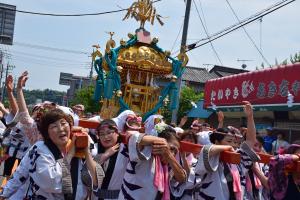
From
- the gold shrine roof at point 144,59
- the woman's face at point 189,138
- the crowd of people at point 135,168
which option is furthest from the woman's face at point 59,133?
the gold shrine roof at point 144,59

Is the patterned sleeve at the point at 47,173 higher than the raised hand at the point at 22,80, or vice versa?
the raised hand at the point at 22,80

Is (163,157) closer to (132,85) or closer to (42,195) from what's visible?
(42,195)

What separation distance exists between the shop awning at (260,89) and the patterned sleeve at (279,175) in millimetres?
9519

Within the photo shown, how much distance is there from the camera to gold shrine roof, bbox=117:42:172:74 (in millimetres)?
9781

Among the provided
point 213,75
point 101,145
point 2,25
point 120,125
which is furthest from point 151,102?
point 213,75

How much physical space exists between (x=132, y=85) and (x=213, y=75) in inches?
1486

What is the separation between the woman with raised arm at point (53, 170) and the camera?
3045 mm

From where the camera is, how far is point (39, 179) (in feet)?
9.98

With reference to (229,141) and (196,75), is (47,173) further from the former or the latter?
(196,75)

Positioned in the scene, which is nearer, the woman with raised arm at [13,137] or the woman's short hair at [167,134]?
the woman's short hair at [167,134]

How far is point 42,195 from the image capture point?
3.11 m

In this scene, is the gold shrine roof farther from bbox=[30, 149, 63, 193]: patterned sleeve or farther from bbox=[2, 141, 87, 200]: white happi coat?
bbox=[30, 149, 63, 193]: patterned sleeve

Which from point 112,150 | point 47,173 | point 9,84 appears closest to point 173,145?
point 112,150

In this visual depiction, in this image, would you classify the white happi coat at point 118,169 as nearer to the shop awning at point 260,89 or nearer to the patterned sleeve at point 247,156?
the patterned sleeve at point 247,156
